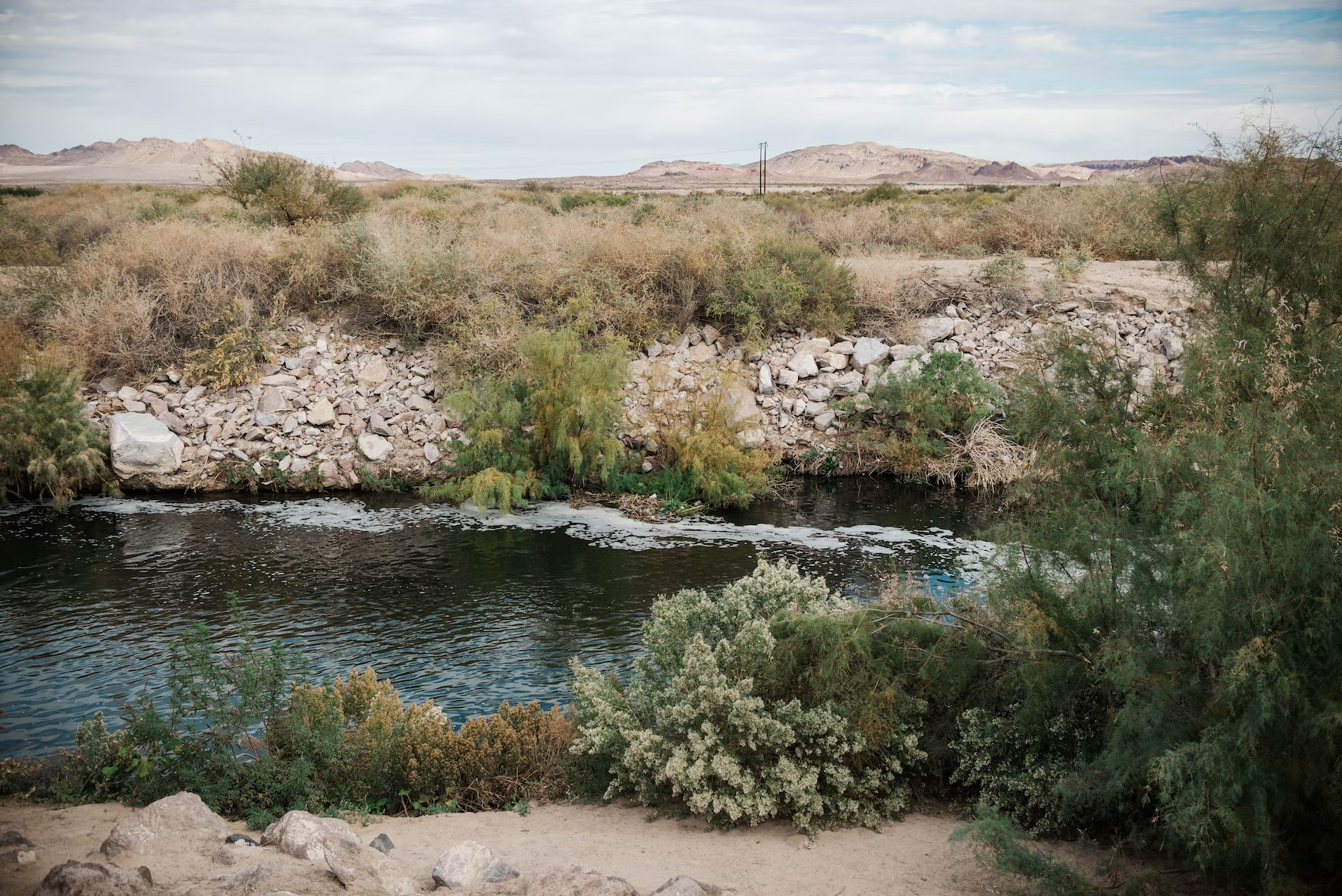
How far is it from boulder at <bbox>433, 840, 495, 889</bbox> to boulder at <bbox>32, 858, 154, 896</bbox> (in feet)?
4.69

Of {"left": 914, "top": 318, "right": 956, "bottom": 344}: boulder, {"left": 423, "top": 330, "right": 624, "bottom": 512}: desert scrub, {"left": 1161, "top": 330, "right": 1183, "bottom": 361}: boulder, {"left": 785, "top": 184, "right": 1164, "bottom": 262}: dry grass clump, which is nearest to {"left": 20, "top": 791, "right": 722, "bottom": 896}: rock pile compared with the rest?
{"left": 423, "top": 330, "right": 624, "bottom": 512}: desert scrub

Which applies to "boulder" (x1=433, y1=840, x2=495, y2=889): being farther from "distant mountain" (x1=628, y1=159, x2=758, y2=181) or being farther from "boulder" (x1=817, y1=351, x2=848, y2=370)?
"distant mountain" (x1=628, y1=159, x2=758, y2=181)

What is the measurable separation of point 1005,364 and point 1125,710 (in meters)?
14.2

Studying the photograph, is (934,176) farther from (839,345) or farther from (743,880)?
(743,880)

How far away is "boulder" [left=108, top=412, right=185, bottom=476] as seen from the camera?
52.6ft

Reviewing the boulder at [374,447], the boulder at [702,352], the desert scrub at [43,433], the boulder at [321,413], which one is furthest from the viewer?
the boulder at [702,352]

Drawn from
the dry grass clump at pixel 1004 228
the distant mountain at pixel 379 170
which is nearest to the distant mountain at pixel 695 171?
the distant mountain at pixel 379 170

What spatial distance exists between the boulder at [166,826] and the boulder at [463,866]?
1.40 metres

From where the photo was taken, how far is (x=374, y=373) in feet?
60.5

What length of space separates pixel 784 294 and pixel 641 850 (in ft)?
49.3

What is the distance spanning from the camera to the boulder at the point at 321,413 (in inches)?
680

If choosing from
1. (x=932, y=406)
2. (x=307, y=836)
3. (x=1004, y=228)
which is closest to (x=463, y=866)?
(x=307, y=836)

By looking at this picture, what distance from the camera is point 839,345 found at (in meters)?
19.4

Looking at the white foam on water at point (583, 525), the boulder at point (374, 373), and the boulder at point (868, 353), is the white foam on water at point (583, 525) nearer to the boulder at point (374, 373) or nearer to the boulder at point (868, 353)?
the boulder at point (374, 373)
